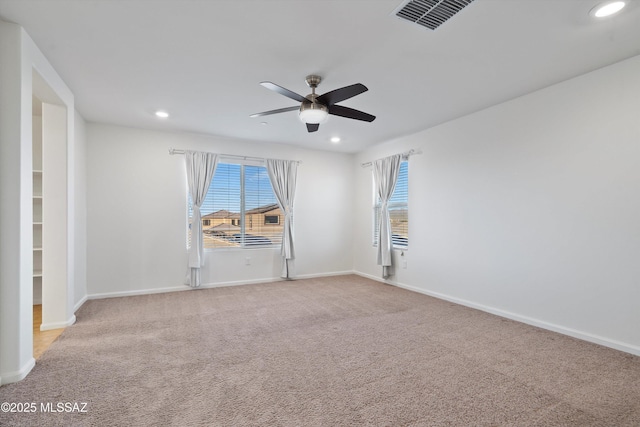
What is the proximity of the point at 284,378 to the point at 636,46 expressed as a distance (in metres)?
3.96

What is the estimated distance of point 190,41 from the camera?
2430 mm

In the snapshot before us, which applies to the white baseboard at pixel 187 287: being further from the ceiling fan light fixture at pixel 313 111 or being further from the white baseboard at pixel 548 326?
the ceiling fan light fixture at pixel 313 111

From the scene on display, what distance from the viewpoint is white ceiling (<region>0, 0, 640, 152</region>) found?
208 centimetres

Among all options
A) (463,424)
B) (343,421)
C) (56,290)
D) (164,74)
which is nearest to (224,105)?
(164,74)

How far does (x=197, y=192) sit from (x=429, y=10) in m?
4.25

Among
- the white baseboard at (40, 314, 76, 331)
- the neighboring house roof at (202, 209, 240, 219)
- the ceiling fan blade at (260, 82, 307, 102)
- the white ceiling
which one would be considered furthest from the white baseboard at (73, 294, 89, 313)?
the ceiling fan blade at (260, 82, 307, 102)

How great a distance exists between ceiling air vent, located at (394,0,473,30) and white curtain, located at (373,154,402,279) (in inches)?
126

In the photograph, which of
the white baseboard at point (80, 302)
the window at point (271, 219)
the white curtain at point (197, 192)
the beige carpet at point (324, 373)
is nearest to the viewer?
the beige carpet at point (324, 373)

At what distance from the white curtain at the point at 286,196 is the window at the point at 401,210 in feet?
6.22

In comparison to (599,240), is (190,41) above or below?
above

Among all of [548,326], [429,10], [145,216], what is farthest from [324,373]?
[145,216]

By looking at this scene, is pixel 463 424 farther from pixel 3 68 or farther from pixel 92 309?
pixel 92 309

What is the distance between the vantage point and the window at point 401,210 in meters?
5.29

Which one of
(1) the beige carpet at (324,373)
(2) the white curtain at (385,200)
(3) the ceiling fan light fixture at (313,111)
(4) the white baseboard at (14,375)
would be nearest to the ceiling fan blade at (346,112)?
(3) the ceiling fan light fixture at (313,111)
